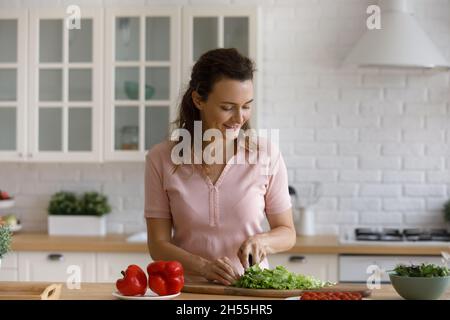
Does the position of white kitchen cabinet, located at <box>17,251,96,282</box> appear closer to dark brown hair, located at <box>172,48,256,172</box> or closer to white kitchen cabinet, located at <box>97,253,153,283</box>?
white kitchen cabinet, located at <box>97,253,153,283</box>

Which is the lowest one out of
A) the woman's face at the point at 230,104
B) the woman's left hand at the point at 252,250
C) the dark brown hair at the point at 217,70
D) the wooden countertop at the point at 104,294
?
the wooden countertop at the point at 104,294

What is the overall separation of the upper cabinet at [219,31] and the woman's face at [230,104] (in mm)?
1930

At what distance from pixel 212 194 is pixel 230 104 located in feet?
1.17

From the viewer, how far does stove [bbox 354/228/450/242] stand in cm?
474

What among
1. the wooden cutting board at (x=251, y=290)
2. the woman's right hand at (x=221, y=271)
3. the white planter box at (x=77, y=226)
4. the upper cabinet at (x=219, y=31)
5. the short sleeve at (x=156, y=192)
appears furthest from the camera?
the white planter box at (x=77, y=226)

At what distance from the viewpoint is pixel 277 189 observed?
3.10 meters

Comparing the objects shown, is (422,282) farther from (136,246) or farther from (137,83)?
(137,83)

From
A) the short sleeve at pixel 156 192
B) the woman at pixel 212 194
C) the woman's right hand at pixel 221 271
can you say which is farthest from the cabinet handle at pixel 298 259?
the woman's right hand at pixel 221 271

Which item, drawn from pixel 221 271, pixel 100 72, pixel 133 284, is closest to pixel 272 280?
pixel 221 271

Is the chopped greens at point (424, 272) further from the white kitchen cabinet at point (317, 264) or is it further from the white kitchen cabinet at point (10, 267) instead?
the white kitchen cabinet at point (10, 267)

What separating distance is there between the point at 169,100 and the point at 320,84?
98 cm

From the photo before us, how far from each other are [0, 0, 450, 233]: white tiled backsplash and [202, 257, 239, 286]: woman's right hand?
240 centimetres

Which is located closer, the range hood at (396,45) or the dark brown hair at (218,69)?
the dark brown hair at (218,69)

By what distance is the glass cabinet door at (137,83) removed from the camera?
4957 millimetres
